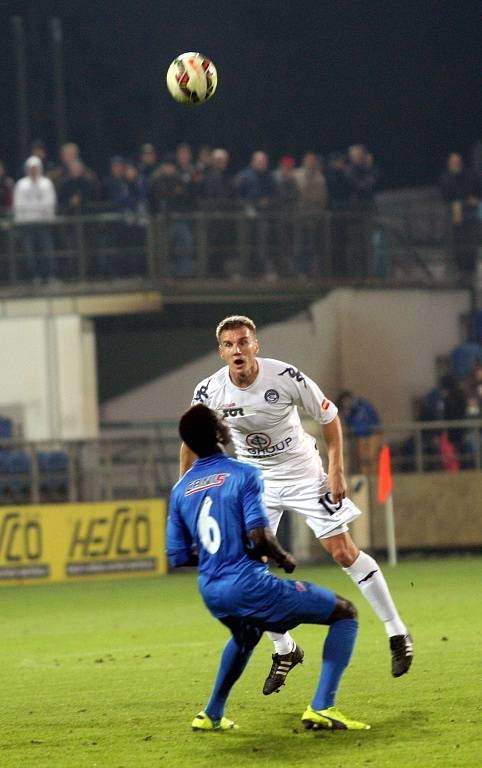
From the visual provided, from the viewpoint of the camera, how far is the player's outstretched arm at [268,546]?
720 centimetres

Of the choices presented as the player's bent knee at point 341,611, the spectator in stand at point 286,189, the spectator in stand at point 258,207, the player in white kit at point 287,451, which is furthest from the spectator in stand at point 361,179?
the player's bent knee at point 341,611

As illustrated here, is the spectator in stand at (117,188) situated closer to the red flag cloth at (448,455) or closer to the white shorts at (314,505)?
the red flag cloth at (448,455)

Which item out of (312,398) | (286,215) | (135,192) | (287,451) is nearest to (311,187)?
(286,215)

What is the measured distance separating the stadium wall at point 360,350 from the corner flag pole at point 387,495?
511 centimetres

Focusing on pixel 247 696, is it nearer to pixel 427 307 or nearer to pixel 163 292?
pixel 163 292

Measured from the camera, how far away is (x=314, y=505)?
30.7 ft

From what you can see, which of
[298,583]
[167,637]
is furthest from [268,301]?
[298,583]

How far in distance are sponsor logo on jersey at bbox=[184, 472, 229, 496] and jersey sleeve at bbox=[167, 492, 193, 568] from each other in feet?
0.40

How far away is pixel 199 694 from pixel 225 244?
1418 cm

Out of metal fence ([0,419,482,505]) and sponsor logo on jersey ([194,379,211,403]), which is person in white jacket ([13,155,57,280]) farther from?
sponsor logo on jersey ([194,379,211,403])

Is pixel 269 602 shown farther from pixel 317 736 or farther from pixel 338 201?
pixel 338 201

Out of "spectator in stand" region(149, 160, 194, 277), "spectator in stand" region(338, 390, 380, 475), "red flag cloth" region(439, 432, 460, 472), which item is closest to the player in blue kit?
"spectator in stand" region(338, 390, 380, 475)

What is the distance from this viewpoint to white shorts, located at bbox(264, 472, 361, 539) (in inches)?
364

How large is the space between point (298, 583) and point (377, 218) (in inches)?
650
